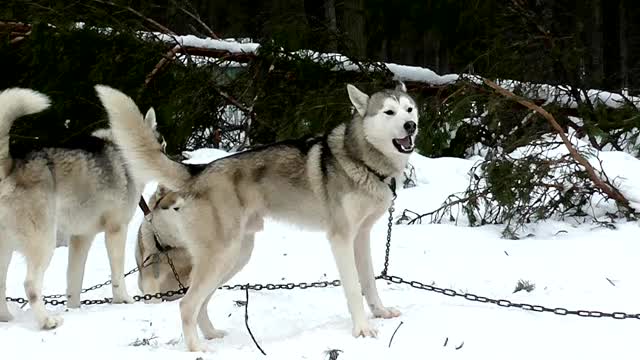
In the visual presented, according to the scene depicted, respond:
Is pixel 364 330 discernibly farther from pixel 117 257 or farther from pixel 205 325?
pixel 117 257

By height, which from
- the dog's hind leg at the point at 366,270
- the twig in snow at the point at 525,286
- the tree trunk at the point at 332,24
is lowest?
the twig in snow at the point at 525,286

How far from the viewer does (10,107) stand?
5.04m

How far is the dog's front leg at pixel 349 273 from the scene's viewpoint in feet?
14.5

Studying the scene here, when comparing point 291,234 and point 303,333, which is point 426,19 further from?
point 303,333

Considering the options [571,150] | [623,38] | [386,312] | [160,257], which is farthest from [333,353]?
[623,38]

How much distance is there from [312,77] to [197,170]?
3725 millimetres

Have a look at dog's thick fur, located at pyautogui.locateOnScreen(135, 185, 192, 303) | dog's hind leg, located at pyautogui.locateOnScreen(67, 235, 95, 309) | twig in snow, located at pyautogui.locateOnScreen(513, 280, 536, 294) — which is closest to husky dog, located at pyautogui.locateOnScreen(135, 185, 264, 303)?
dog's thick fur, located at pyautogui.locateOnScreen(135, 185, 192, 303)

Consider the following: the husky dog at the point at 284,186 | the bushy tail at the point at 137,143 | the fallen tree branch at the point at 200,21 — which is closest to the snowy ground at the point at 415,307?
the husky dog at the point at 284,186

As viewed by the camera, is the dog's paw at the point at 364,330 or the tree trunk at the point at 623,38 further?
the tree trunk at the point at 623,38

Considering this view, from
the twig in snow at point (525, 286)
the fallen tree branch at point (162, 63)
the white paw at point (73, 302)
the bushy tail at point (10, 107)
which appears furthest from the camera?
the fallen tree branch at point (162, 63)

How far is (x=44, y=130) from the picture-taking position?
8.38 meters

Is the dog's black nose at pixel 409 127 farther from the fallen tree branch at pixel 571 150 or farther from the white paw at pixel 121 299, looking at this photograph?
the white paw at pixel 121 299

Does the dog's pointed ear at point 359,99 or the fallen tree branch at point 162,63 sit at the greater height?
the fallen tree branch at point 162,63

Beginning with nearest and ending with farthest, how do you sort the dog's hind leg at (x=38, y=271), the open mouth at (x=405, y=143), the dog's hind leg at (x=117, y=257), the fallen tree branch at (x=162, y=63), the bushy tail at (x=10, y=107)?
the open mouth at (x=405, y=143) → the dog's hind leg at (x=38, y=271) → the bushy tail at (x=10, y=107) → the dog's hind leg at (x=117, y=257) → the fallen tree branch at (x=162, y=63)
